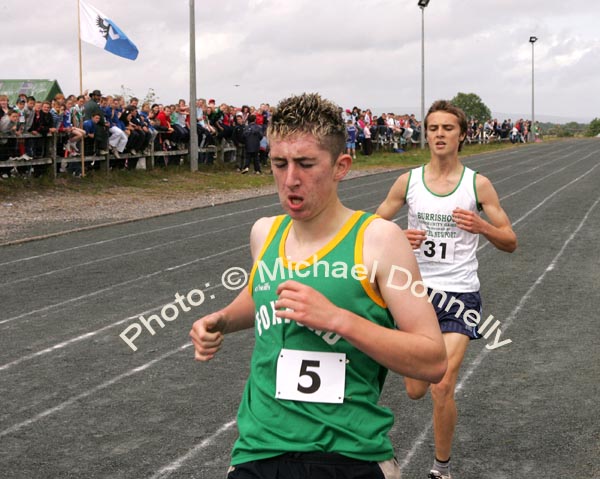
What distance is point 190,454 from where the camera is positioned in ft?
17.5

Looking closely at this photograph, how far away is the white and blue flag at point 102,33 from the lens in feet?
73.4

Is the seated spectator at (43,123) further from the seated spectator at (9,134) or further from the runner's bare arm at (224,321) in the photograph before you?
the runner's bare arm at (224,321)

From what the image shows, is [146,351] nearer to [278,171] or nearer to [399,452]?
[399,452]

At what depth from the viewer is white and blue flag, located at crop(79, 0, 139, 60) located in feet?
73.4

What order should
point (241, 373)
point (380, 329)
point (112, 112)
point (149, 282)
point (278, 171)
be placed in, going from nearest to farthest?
point (380, 329) → point (278, 171) → point (241, 373) → point (149, 282) → point (112, 112)

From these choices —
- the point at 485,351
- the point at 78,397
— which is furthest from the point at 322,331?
the point at 485,351

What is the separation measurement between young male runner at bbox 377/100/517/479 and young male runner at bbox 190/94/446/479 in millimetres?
2209

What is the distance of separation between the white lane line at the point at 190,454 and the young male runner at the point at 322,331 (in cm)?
254

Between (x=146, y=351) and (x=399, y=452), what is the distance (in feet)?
9.78

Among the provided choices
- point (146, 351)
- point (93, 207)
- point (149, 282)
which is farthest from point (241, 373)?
point (93, 207)

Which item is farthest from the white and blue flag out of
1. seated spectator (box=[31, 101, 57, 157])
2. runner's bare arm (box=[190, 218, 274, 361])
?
runner's bare arm (box=[190, 218, 274, 361])

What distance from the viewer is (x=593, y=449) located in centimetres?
547

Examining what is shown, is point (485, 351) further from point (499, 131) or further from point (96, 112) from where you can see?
point (499, 131)

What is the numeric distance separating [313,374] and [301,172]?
52 centimetres
